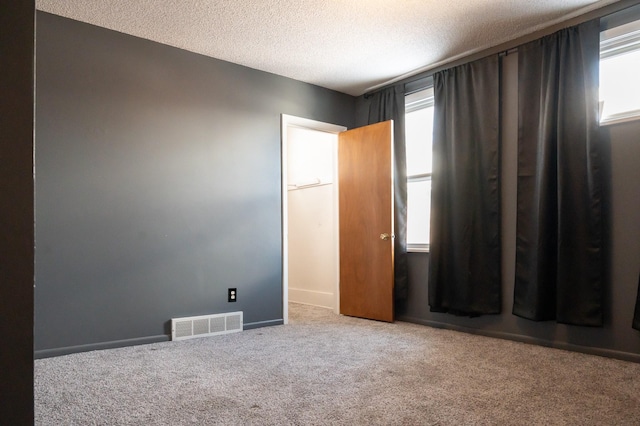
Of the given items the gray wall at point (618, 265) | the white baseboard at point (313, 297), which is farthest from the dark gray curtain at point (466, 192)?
the white baseboard at point (313, 297)

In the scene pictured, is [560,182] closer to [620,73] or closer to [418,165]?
[620,73]

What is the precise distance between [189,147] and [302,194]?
83.4 inches

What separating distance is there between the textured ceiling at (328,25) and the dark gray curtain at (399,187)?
449mm

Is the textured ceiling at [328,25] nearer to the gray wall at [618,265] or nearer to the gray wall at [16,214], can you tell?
the gray wall at [618,265]

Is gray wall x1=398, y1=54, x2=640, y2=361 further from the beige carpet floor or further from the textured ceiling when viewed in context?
the textured ceiling

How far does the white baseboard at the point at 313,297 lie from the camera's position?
5.09 metres

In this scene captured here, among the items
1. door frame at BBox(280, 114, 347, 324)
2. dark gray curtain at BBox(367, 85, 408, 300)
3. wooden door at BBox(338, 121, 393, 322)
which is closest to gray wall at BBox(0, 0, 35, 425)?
door frame at BBox(280, 114, 347, 324)

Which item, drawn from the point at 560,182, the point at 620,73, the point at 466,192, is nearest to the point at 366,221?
the point at 466,192

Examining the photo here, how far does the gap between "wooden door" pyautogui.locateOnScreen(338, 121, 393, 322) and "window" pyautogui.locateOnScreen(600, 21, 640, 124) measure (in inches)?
70.3

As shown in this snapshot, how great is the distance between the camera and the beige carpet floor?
1928 mm

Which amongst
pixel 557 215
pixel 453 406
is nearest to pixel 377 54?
pixel 557 215

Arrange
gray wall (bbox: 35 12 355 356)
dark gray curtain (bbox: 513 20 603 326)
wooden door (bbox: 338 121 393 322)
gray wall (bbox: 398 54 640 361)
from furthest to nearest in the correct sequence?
1. wooden door (bbox: 338 121 393 322)
2. gray wall (bbox: 35 12 355 356)
3. dark gray curtain (bbox: 513 20 603 326)
4. gray wall (bbox: 398 54 640 361)

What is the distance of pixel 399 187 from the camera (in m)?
4.32

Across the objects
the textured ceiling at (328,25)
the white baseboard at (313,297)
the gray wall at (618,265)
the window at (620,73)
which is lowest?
the white baseboard at (313,297)
